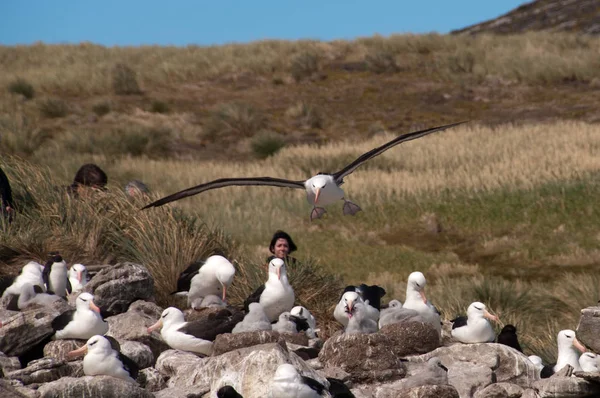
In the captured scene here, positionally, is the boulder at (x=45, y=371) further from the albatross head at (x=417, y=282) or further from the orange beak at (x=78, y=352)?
the albatross head at (x=417, y=282)

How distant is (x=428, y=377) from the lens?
8922 mm

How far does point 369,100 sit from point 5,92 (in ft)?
42.4

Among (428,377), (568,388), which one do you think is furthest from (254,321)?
(568,388)

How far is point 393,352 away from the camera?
9523mm

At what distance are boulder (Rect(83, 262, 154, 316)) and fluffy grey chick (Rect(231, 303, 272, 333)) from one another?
1792 mm

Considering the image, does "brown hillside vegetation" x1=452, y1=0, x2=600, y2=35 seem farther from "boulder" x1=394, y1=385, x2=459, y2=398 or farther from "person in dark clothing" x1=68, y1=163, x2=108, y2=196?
"boulder" x1=394, y1=385, x2=459, y2=398

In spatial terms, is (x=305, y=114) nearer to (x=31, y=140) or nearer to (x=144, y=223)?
(x=31, y=140)

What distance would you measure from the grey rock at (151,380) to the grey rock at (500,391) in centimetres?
262

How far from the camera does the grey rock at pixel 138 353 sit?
31.7ft

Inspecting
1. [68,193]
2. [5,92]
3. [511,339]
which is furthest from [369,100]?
[511,339]

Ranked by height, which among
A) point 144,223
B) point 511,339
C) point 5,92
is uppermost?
point 5,92

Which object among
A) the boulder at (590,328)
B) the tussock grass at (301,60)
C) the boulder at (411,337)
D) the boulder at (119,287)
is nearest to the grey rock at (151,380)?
the boulder at (119,287)

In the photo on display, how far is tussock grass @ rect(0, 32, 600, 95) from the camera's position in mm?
42625

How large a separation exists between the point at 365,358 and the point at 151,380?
5.90 feet
